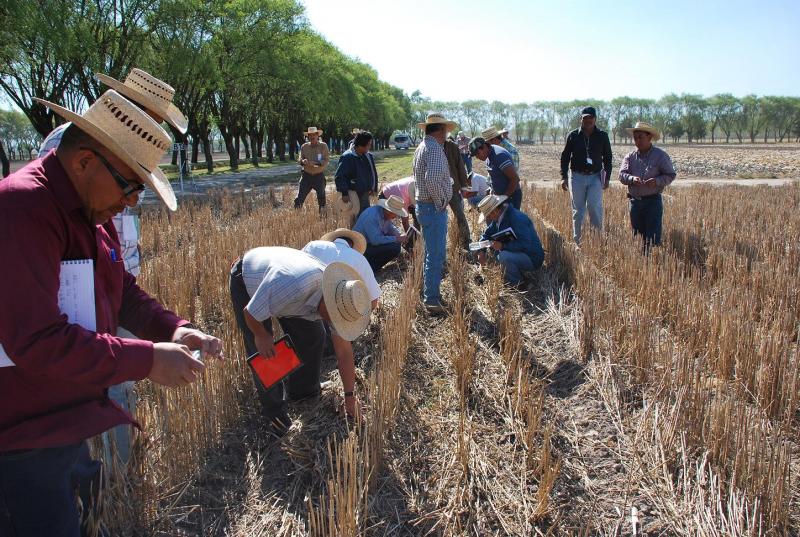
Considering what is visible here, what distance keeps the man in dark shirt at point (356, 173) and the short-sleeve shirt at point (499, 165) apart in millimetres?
1500

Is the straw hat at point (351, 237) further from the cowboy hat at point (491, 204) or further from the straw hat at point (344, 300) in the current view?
the cowboy hat at point (491, 204)

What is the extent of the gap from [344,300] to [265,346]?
0.50 metres

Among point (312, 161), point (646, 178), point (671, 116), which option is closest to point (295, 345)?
point (646, 178)

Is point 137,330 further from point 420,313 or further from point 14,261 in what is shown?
point 420,313

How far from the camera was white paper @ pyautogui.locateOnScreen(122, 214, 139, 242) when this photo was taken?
2672mm

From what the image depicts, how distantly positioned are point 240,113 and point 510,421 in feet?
107

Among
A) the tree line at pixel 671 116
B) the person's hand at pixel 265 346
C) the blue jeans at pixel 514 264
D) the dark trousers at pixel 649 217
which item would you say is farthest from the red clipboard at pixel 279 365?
the tree line at pixel 671 116

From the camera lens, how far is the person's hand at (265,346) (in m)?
2.70

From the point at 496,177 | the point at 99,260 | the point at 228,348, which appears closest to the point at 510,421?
the point at 228,348

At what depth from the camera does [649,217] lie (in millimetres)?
6156

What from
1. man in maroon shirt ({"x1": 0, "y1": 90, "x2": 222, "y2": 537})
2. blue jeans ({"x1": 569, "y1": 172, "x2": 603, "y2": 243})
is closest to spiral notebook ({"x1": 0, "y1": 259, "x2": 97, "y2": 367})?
man in maroon shirt ({"x1": 0, "y1": 90, "x2": 222, "y2": 537})

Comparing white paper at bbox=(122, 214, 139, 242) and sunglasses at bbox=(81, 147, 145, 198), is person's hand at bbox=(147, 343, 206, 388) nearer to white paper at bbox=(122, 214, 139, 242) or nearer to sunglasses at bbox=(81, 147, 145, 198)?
sunglasses at bbox=(81, 147, 145, 198)

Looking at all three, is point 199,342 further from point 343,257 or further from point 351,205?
point 351,205

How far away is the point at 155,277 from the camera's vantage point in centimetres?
479
